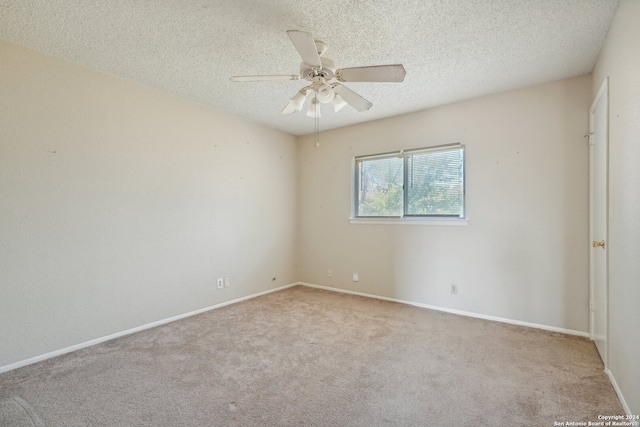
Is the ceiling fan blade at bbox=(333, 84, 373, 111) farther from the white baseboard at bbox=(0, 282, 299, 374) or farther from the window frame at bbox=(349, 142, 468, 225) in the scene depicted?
the white baseboard at bbox=(0, 282, 299, 374)

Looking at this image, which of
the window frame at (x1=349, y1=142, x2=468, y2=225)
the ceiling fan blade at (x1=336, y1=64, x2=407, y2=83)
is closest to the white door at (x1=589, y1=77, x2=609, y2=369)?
the window frame at (x1=349, y1=142, x2=468, y2=225)

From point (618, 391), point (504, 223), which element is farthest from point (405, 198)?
point (618, 391)

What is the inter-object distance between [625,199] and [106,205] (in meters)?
3.98

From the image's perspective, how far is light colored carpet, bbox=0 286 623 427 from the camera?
5.36 feet

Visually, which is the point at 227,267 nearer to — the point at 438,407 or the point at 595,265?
the point at 438,407

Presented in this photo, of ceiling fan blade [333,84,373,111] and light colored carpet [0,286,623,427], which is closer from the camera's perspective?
light colored carpet [0,286,623,427]

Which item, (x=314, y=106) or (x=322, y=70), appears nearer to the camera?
(x=322, y=70)

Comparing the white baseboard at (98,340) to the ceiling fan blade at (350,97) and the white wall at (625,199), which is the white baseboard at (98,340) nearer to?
the ceiling fan blade at (350,97)

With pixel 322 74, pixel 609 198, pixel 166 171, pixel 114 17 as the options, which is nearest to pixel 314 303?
pixel 166 171

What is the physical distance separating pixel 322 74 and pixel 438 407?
2.28 m

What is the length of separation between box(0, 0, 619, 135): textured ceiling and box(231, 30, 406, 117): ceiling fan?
325 mm

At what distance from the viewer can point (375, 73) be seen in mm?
1838

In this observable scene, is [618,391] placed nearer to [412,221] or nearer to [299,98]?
[412,221]

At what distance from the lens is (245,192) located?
400 centimetres
